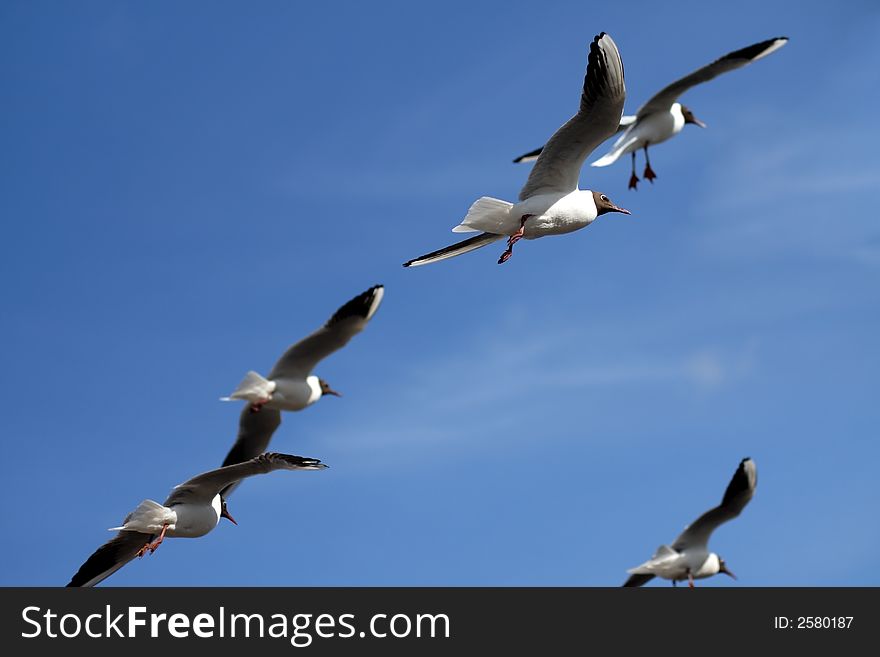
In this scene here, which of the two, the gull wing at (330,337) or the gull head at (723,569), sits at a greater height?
the gull wing at (330,337)

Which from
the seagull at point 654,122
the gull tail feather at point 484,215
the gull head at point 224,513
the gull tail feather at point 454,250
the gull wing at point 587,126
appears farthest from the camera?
the seagull at point 654,122

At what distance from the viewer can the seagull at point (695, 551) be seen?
13.0 meters

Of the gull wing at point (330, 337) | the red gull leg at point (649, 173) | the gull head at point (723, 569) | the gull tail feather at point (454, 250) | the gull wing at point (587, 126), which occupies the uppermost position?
the red gull leg at point (649, 173)

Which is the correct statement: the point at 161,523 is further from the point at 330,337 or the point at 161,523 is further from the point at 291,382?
the point at 291,382

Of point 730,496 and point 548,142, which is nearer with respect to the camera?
point 548,142

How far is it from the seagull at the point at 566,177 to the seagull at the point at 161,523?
122 inches

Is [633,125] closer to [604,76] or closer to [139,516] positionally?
[604,76]

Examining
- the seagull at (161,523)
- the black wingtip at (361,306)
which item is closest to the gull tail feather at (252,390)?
the black wingtip at (361,306)

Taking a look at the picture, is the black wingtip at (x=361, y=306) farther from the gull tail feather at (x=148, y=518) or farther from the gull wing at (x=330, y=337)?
the gull tail feather at (x=148, y=518)

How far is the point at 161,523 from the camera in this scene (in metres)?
10.6

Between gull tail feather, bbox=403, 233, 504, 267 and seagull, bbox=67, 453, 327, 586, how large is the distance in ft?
7.80
